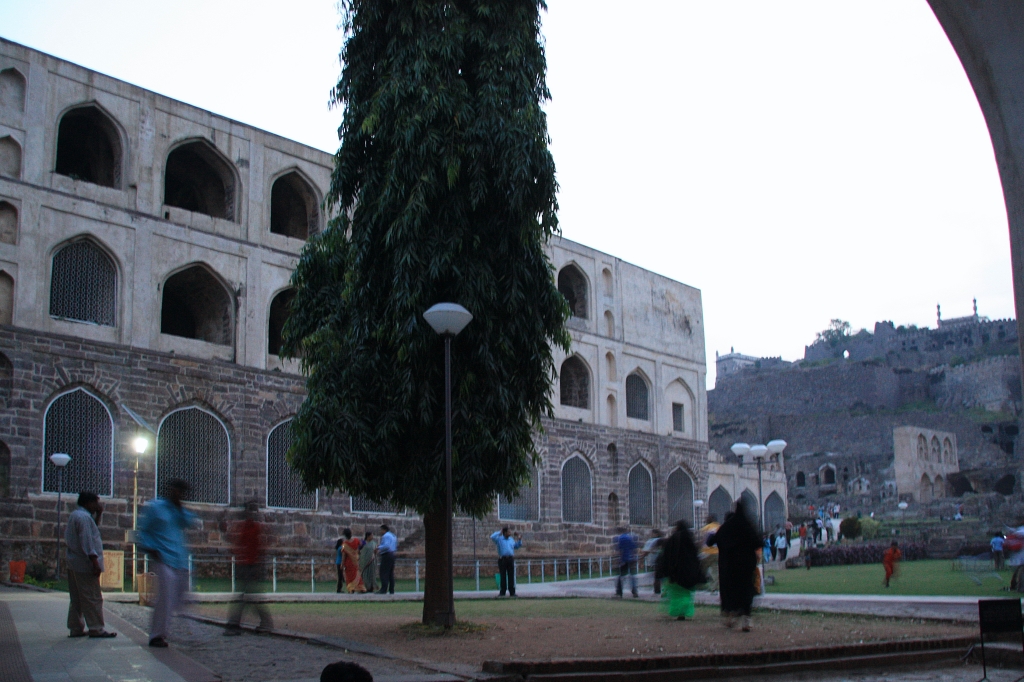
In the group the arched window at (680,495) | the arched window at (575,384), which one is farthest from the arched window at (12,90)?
the arched window at (680,495)

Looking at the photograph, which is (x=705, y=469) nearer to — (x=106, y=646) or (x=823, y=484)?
(x=106, y=646)

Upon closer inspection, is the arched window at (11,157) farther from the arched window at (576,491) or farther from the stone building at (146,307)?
the arched window at (576,491)

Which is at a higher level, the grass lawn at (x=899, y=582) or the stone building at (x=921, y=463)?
the stone building at (x=921, y=463)

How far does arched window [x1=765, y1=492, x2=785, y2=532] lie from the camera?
41.9 meters

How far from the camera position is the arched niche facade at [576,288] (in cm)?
3025

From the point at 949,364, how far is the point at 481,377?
253 ft

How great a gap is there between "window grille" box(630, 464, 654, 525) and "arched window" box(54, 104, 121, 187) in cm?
1726

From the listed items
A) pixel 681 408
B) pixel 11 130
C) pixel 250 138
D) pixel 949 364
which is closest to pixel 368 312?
pixel 11 130

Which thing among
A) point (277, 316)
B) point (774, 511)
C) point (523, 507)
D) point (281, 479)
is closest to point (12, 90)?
point (277, 316)

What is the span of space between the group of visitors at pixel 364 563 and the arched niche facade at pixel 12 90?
10002mm

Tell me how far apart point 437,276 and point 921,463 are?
5519 cm

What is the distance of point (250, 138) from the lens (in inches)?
885

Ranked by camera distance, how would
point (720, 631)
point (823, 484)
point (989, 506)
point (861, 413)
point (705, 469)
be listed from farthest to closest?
1. point (861, 413)
2. point (823, 484)
3. point (989, 506)
4. point (705, 469)
5. point (720, 631)

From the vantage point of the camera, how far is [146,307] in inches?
791
